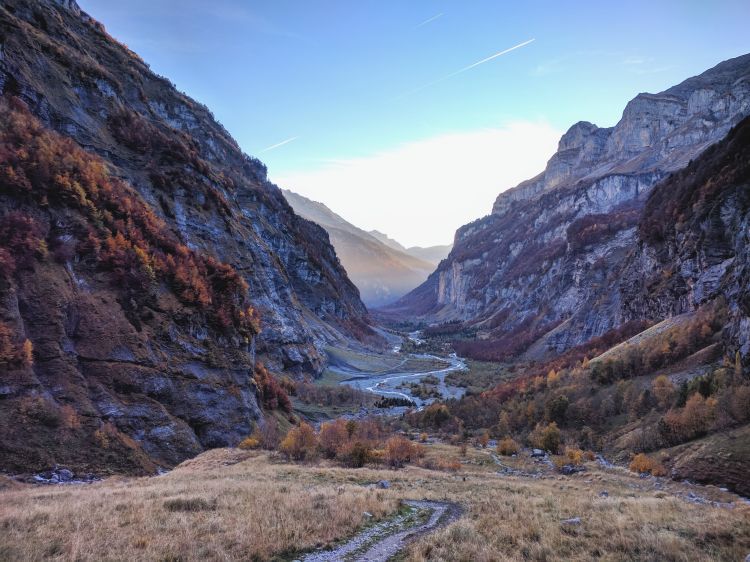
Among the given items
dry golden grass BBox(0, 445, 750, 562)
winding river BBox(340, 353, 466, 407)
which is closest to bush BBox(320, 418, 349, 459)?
dry golden grass BBox(0, 445, 750, 562)

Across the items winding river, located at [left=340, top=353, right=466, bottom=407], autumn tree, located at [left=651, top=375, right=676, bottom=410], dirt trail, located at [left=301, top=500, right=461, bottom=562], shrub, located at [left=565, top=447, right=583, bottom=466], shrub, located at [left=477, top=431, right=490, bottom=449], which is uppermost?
dirt trail, located at [left=301, top=500, right=461, bottom=562]

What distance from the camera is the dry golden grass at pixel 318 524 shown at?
9.21 m

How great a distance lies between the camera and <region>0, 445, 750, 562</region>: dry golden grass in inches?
363

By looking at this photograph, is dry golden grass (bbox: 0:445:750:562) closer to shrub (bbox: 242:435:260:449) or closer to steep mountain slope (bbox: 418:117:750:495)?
steep mountain slope (bbox: 418:117:750:495)

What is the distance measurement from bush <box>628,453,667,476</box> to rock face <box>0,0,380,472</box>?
27873 millimetres

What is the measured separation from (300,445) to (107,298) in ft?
56.7

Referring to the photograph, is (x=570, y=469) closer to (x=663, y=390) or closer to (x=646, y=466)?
(x=646, y=466)

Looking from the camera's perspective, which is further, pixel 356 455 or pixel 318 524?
pixel 356 455

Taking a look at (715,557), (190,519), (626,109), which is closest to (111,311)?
(190,519)

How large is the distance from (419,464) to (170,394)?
1871 centimetres

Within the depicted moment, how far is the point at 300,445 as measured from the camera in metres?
29.4

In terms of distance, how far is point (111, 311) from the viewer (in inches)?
1127

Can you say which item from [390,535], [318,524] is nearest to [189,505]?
[318,524]

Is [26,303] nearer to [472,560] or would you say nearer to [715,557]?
[472,560]
